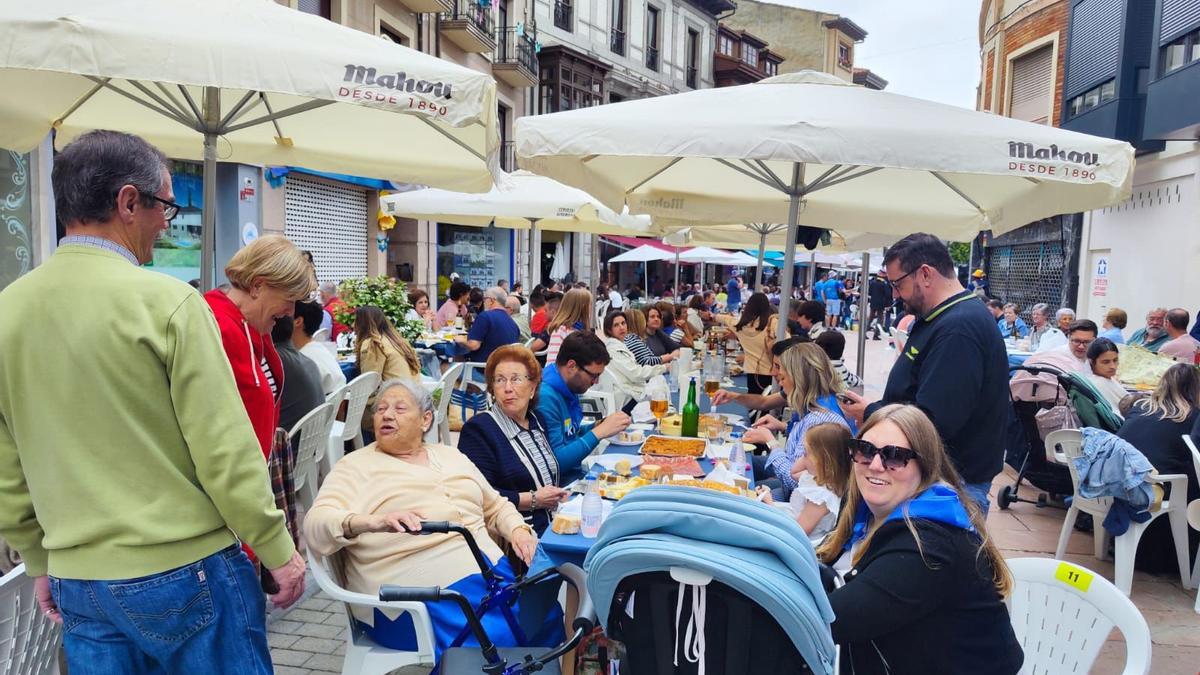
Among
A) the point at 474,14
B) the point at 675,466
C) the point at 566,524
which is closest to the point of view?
the point at 566,524

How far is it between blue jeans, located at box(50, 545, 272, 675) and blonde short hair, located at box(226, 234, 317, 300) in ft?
3.37

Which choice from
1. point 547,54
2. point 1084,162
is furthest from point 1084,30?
point 1084,162

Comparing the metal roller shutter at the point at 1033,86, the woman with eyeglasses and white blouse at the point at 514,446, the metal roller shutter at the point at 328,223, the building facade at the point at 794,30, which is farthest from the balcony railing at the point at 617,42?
the woman with eyeglasses and white blouse at the point at 514,446

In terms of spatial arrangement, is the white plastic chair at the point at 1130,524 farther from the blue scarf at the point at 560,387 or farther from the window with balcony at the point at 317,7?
the window with balcony at the point at 317,7

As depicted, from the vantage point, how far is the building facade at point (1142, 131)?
12.8 meters

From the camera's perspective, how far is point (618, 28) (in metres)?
30.7

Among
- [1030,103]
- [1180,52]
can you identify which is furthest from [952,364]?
[1030,103]

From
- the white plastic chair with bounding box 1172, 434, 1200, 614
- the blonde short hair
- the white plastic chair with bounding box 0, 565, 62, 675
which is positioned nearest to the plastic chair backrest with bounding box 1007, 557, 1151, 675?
the white plastic chair with bounding box 1172, 434, 1200, 614

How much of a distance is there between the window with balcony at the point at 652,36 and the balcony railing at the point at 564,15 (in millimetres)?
→ 5727

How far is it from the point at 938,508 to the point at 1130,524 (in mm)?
3685

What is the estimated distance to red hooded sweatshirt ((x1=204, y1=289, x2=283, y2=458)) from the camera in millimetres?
2438

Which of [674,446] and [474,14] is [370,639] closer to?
[674,446]

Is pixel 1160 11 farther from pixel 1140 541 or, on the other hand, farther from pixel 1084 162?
pixel 1084 162

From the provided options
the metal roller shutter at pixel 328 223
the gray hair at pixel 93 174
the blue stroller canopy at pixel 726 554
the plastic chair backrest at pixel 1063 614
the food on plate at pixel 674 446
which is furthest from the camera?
the metal roller shutter at pixel 328 223
